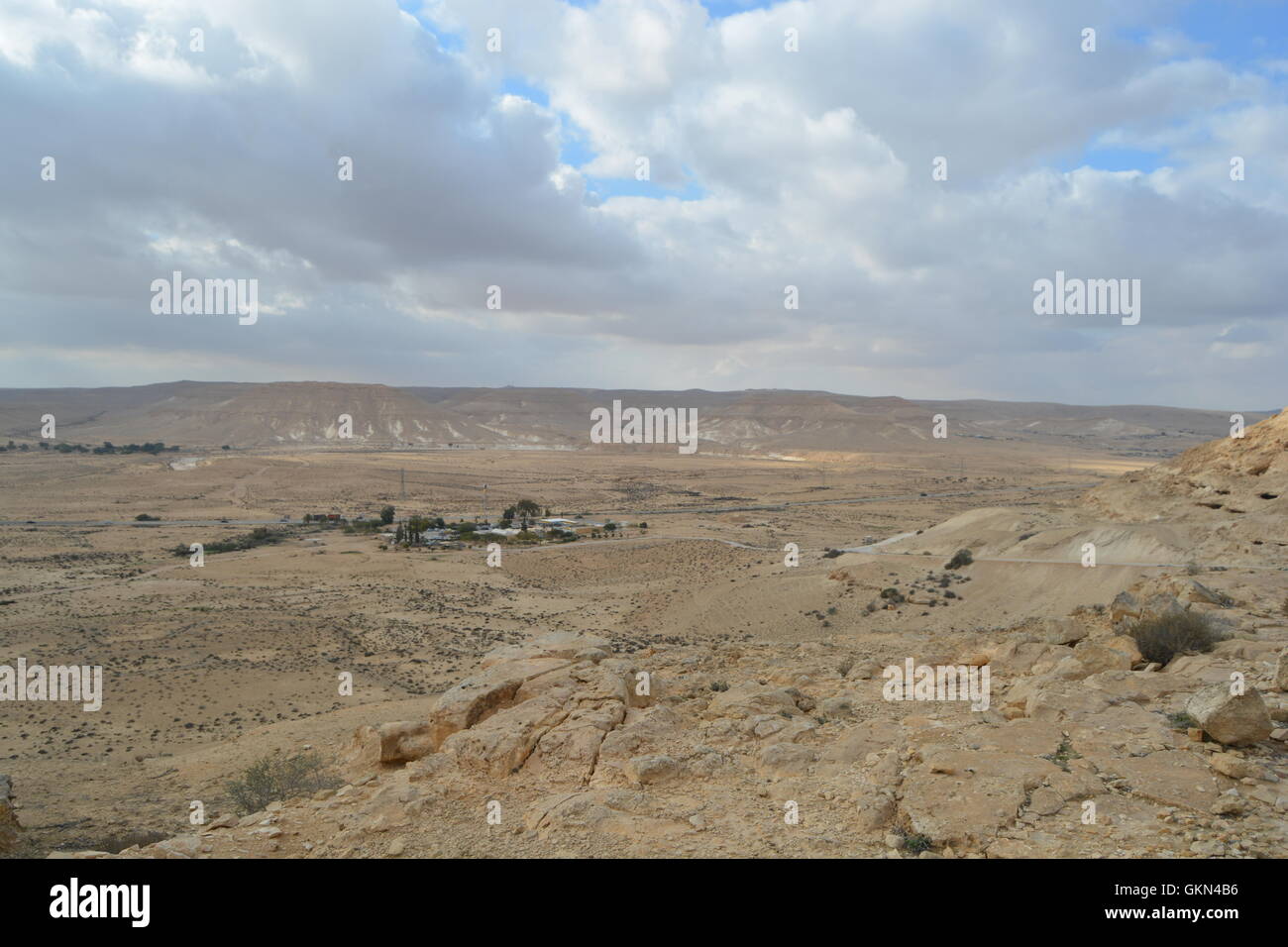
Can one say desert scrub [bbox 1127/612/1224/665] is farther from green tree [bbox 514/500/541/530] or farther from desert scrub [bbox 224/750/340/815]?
green tree [bbox 514/500/541/530]

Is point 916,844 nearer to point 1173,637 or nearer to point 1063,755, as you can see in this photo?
point 1063,755

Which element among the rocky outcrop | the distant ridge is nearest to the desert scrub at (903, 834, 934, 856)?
the rocky outcrop

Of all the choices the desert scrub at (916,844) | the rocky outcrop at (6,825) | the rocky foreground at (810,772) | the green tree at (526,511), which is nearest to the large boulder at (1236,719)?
the rocky foreground at (810,772)

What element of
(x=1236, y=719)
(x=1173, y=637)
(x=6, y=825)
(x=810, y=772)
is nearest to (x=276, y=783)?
(x=6, y=825)

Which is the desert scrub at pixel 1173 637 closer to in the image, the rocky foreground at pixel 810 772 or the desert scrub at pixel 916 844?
the rocky foreground at pixel 810 772

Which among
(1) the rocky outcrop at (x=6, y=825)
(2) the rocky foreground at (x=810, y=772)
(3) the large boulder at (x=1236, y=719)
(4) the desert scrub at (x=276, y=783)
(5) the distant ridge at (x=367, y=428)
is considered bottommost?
(4) the desert scrub at (x=276, y=783)

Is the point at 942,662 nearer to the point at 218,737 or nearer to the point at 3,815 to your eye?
the point at 3,815
